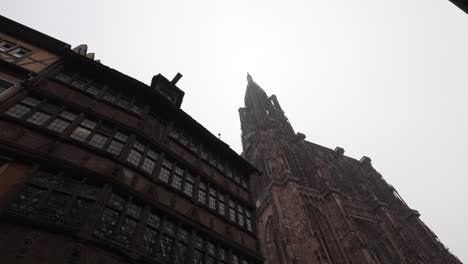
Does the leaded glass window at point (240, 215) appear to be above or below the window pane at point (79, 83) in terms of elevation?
below

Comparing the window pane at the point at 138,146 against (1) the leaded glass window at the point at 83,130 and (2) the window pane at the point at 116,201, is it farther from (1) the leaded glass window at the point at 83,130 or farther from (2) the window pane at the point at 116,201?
(2) the window pane at the point at 116,201

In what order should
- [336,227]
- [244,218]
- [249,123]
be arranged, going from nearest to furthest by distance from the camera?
1. [244,218]
2. [336,227]
3. [249,123]

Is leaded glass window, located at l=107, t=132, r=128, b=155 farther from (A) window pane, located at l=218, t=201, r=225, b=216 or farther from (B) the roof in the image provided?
(A) window pane, located at l=218, t=201, r=225, b=216

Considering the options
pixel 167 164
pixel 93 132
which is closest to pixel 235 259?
pixel 167 164

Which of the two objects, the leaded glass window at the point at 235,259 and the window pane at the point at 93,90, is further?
the window pane at the point at 93,90

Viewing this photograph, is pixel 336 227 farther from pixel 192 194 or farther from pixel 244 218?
pixel 192 194

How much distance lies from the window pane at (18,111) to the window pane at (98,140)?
6.68ft

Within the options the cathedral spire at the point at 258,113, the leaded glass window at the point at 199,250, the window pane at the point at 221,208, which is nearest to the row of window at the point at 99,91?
the window pane at the point at 221,208

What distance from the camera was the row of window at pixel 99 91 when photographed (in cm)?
1088

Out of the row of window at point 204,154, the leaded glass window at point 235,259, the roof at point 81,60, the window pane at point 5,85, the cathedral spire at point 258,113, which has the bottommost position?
the leaded glass window at point 235,259

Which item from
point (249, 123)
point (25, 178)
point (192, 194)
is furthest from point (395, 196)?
point (25, 178)

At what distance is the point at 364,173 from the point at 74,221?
130ft

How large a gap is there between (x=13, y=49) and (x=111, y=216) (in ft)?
28.2

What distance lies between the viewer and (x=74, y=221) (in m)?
6.93
